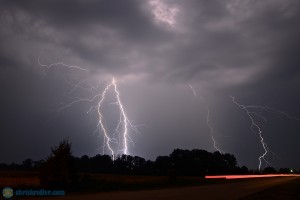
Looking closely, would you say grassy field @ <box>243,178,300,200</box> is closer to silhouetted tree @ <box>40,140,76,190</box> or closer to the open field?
the open field

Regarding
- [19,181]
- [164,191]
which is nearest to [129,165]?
[19,181]

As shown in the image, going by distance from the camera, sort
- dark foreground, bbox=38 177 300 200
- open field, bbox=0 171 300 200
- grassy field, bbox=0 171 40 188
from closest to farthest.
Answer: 1. dark foreground, bbox=38 177 300 200
2. open field, bbox=0 171 300 200
3. grassy field, bbox=0 171 40 188

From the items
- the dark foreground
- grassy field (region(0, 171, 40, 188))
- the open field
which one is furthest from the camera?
grassy field (region(0, 171, 40, 188))

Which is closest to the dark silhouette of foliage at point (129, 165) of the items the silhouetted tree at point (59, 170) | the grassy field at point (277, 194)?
the silhouetted tree at point (59, 170)

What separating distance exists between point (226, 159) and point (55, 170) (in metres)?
88.1

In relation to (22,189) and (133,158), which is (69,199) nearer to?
(22,189)

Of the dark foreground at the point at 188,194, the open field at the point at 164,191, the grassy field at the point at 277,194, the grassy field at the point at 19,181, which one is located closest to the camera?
the dark foreground at the point at 188,194

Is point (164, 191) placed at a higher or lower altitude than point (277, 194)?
higher

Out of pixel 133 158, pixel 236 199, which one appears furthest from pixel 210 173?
pixel 236 199

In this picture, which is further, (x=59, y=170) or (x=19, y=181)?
(x=19, y=181)

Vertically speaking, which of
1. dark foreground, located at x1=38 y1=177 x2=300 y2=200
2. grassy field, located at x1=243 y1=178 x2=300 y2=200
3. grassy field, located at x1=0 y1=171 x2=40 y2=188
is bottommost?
grassy field, located at x1=243 y1=178 x2=300 y2=200

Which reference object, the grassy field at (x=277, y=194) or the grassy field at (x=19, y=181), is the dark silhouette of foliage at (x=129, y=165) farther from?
the grassy field at (x=277, y=194)

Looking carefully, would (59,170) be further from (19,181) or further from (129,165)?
(129,165)

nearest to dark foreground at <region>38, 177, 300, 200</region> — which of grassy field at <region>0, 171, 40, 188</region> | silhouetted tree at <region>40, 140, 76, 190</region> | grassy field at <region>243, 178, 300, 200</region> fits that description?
grassy field at <region>243, 178, 300, 200</region>
